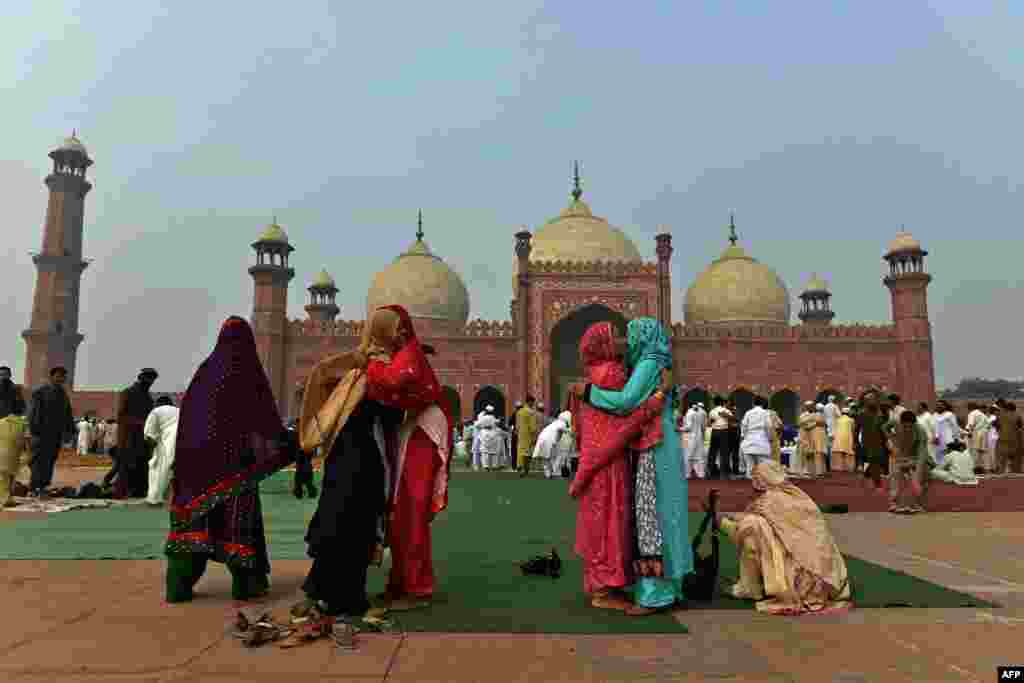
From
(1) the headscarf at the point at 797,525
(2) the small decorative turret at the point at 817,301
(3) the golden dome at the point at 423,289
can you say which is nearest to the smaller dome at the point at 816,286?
(2) the small decorative turret at the point at 817,301

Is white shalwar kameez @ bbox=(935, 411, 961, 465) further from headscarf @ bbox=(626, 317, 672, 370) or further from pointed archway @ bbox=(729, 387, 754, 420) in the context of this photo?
pointed archway @ bbox=(729, 387, 754, 420)

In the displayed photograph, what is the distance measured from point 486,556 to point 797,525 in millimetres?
1920

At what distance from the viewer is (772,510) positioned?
3346 mm

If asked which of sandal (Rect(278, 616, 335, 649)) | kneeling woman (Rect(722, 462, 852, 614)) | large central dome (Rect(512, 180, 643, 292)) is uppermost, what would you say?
large central dome (Rect(512, 180, 643, 292))

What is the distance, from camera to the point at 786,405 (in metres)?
27.8

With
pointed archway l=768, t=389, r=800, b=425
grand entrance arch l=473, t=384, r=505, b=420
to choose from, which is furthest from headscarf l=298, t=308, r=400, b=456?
pointed archway l=768, t=389, r=800, b=425

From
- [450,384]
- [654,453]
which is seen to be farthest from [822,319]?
[654,453]

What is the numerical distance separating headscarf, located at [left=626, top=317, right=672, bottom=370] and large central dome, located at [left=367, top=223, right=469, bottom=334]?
2628cm

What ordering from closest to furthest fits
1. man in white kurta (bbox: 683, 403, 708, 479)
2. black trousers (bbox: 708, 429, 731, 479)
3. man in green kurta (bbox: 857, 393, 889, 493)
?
man in green kurta (bbox: 857, 393, 889, 493) < black trousers (bbox: 708, 429, 731, 479) < man in white kurta (bbox: 683, 403, 708, 479)

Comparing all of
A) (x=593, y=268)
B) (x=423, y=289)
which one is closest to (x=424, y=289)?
(x=423, y=289)

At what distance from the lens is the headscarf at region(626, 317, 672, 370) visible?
10.8 feet

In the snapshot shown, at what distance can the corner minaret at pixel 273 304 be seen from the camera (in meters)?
26.2

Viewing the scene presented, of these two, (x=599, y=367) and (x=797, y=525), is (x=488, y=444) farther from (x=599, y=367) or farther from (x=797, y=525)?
(x=797, y=525)

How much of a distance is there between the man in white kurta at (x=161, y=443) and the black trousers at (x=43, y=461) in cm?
117
